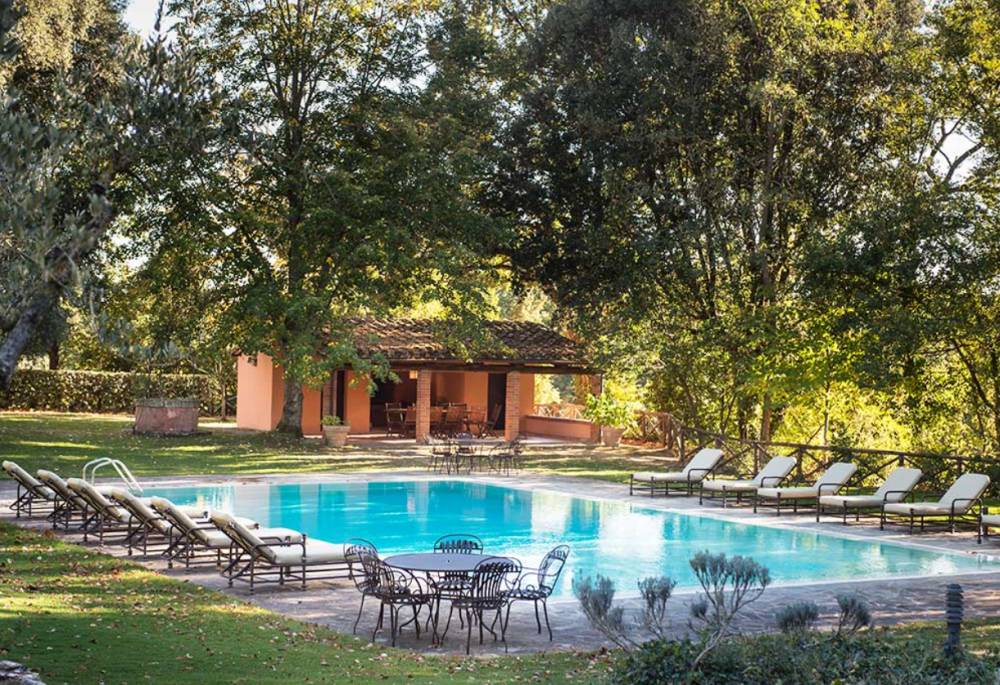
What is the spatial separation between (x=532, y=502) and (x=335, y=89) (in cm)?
1460

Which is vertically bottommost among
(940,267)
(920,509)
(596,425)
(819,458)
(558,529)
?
(558,529)

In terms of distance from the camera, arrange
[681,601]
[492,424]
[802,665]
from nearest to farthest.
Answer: [802,665] < [681,601] < [492,424]

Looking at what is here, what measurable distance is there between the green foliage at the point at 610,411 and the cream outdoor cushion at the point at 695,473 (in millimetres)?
10248

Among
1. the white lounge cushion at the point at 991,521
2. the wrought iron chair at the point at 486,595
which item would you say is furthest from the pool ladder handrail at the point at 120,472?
the white lounge cushion at the point at 991,521

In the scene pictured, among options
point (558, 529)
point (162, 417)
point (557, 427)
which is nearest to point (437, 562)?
point (558, 529)

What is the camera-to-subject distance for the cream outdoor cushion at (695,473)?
2102 centimetres

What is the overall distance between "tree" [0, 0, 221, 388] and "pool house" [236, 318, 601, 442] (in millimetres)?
22650

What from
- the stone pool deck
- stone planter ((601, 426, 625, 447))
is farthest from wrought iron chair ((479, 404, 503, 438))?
the stone pool deck

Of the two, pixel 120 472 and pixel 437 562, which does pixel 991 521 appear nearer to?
pixel 437 562

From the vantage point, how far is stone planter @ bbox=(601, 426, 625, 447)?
33.9 m

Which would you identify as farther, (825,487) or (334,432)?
(334,432)

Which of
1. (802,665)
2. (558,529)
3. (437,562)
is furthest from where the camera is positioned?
(558,529)

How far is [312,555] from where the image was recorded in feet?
38.5

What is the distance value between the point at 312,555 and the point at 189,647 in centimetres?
337
